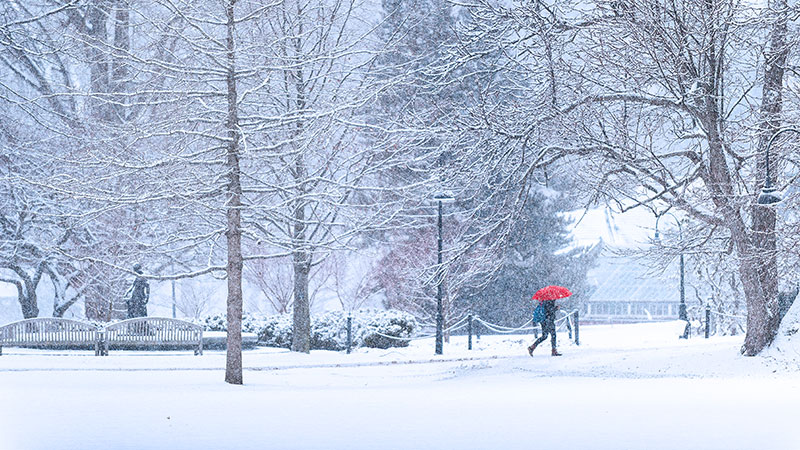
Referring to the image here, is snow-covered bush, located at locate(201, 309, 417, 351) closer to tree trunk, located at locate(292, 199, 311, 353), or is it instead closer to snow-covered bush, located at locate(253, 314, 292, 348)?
snow-covered bush, located at locate(253, 314, 292, 348)

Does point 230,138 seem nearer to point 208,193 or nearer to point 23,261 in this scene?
point 208,193

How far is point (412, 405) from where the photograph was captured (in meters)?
11.4

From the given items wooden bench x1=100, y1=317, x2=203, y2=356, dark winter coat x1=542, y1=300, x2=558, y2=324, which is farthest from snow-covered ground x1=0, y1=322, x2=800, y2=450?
wooden bench x1=100, y1=317, x2=203, y2=356

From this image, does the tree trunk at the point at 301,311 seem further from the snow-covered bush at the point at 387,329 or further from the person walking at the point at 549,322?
the person walking at the point at 549,322

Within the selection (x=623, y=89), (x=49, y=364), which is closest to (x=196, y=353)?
(x=49, y=364)

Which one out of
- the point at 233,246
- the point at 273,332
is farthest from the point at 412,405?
the point at 273,332

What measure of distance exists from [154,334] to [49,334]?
245cm

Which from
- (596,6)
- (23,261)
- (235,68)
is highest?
(596,6)

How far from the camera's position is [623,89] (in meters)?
17.2

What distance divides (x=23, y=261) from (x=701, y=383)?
800 inches

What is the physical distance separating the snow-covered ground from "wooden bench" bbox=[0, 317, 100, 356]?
1.87 meters

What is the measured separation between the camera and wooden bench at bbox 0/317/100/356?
2202cm

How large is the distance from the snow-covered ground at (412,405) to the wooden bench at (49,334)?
1871mm

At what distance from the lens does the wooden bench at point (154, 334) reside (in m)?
22.8
